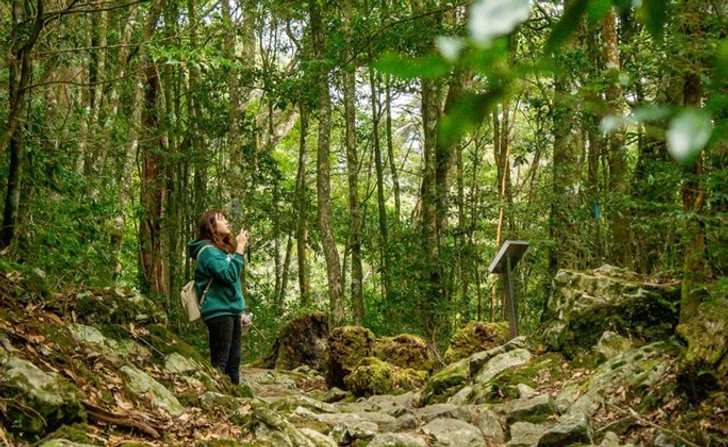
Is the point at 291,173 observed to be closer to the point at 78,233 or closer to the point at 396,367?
the point at 396,367

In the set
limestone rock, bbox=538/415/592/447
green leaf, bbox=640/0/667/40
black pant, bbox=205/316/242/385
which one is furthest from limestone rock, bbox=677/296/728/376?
green leaf, bbox=640/0/667/40

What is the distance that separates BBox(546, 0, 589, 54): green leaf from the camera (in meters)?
1.34

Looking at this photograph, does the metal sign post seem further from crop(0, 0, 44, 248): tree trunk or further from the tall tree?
crop(0, 0, 44, 248): tree trunk

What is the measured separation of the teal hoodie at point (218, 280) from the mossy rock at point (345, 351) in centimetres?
455

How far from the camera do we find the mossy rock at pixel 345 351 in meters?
10.3

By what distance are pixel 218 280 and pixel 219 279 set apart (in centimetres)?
4

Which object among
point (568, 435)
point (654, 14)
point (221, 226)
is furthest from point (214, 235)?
point (654, 14)

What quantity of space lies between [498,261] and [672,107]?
7.74 meters

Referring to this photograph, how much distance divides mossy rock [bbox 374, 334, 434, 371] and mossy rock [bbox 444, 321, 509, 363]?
0.72 m

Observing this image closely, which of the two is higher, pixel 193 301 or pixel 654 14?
pixel 654 14

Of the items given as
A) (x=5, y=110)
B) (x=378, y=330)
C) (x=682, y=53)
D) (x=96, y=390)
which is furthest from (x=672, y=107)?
(x=378, y=330)

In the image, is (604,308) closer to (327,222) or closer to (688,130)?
(688,130)

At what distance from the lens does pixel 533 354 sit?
26.5ft

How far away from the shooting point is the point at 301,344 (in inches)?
519
